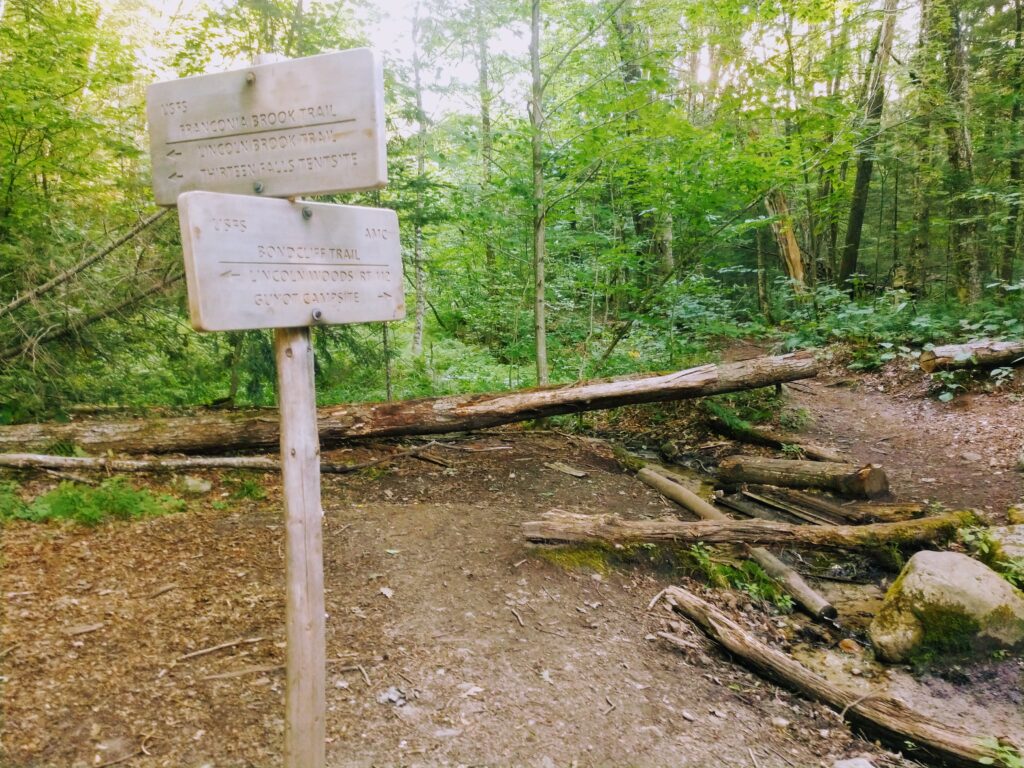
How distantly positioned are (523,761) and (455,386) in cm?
716

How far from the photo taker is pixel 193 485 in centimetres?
535

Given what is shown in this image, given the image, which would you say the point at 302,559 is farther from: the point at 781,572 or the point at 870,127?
the point at 870,127

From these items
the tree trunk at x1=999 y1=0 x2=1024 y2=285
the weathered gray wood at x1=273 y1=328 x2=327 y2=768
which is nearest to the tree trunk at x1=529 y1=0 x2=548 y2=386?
the weathered gray wood at x1=273 y1=328 x2=327 y2=768

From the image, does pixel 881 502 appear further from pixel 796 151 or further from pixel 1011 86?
pixel 1011 86

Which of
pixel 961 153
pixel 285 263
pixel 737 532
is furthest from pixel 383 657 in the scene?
pixel 961 153

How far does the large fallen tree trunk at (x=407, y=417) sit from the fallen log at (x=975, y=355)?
2891 millimetres

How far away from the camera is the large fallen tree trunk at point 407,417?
5695 mm

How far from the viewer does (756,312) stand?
50.7 feet

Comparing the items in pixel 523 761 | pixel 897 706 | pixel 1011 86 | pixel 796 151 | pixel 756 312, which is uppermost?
pixel 1011 86

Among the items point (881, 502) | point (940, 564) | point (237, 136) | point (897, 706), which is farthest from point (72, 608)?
point (881, 502)

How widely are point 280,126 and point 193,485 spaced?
14.7 feet

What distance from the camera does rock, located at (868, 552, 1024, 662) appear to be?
3875 millimetres

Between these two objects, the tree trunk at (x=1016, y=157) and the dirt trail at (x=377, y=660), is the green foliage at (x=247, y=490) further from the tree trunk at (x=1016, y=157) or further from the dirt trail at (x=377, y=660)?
the tree trunk at (x=1016, y=157)

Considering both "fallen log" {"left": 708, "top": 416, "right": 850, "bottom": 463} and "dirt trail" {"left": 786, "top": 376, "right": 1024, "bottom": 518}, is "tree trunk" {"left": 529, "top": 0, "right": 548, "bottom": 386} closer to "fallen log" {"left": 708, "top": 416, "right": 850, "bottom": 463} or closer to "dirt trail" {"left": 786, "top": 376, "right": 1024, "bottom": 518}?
"fallen log" {"left": 708, "top": 416, "right": 850, "bottom": 463}
